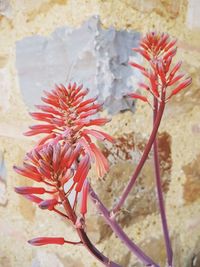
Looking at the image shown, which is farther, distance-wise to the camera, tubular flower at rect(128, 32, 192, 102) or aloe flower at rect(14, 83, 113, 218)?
tubular flower at rect(128, 32, 192, 102)

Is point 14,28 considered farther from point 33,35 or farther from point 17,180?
point 17,180

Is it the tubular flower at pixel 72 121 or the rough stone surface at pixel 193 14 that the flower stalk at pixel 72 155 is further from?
the rough stone surface at pixel 193 14

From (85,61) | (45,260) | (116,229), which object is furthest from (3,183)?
(116,229)

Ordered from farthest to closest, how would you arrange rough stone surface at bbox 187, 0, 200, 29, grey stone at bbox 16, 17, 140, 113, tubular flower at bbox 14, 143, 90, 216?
rough stone surface at bbox 187, 0, 200, 29
grey stone at bbox 16, 17, 140, 113
tubular flower at bbox 14, 143, 90, 216

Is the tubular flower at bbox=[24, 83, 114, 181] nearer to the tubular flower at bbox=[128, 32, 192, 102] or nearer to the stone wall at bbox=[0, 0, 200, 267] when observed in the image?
the tubular flower at bbox=[128, 32, 192, 102]

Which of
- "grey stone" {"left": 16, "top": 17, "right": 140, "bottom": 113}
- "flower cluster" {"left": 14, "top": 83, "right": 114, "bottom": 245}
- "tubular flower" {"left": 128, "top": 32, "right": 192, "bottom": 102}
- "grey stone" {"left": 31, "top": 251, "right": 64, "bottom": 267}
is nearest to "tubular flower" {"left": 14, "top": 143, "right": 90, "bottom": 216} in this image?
"flower cluster" {"left": 14, "top": 83, "right": 114, "bottom": 245}

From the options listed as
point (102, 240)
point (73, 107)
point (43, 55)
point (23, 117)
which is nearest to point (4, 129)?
point (23, 117)
